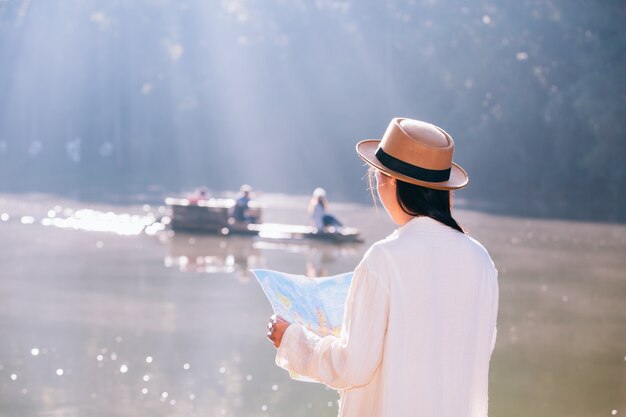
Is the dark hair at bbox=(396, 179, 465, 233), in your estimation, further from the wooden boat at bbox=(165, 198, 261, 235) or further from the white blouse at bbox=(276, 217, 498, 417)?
the wooden boat at bbox=(165, 198, 261, 235)

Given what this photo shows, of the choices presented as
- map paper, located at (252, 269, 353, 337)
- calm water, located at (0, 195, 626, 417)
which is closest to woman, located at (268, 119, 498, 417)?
map paper, located at (252, 269, 353, 337)

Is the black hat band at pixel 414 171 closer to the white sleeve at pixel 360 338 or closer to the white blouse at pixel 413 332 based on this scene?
the white blouse at pixel 413 332

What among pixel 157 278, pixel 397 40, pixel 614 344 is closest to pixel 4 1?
pixel 397 40

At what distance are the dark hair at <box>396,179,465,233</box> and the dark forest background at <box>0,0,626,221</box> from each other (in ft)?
119

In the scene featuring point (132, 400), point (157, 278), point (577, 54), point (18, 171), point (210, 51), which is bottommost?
point (132, 400)

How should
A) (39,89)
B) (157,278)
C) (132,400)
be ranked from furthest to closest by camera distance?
(39,89) < (157,278) < (132,400)

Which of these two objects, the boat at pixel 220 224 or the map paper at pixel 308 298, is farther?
the boat at pixel 220 224

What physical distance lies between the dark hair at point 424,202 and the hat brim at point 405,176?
38 millimetres

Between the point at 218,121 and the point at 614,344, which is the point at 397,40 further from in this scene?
the point at 614,344

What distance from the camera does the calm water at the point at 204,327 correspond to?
855cm

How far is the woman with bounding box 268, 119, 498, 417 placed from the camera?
2.99 metres

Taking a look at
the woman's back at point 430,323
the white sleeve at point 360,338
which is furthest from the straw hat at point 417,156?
the white sleeve at point 360,338

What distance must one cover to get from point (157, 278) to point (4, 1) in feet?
177

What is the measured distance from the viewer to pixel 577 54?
46188 millimetres
